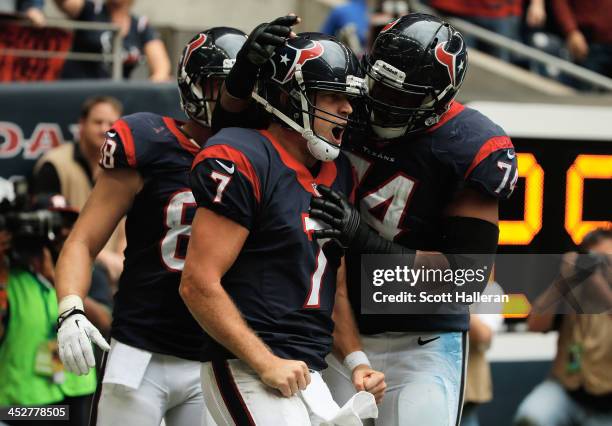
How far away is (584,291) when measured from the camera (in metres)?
5.75

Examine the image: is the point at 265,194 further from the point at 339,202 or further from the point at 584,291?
the point at 584,291

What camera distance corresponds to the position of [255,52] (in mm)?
3590

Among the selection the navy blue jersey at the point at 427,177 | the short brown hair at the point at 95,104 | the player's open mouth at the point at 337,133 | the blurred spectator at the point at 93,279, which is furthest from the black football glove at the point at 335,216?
the short brown hair at the point at 95,104

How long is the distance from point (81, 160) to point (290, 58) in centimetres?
292

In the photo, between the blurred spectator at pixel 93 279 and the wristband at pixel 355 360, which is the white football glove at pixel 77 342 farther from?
the blurred spectator at pixel 93 279

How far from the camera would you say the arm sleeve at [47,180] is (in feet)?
20.6

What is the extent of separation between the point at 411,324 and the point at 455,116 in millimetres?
681

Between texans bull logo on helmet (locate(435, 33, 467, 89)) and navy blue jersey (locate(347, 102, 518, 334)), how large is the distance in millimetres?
132

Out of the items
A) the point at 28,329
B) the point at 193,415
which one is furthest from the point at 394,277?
the point at 28,329

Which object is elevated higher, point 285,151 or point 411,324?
point 285,151

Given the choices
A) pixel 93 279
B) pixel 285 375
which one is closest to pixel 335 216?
pixel 285 375

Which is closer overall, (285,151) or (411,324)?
(285,151)

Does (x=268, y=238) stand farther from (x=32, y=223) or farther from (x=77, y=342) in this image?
(x=32, y=223)

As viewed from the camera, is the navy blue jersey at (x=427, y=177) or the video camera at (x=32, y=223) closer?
the navy blue jersey at (x=427, y=177)
